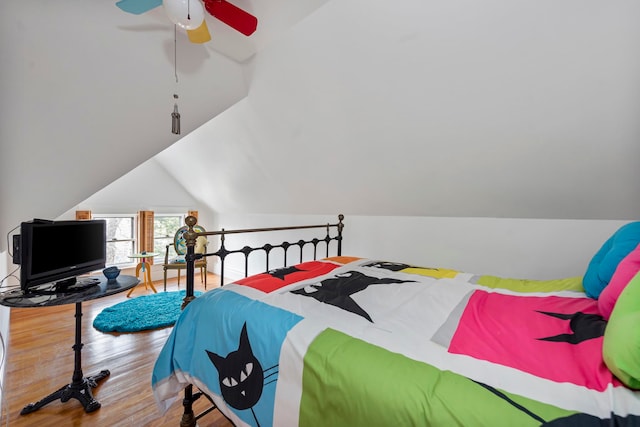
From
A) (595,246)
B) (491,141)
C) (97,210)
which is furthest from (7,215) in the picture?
(595,246)

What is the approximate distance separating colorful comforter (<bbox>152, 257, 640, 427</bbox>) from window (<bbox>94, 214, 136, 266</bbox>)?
Result: 3.92 meters

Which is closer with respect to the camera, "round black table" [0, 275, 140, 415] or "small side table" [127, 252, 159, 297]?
"round black table" [0, 275, 140, 415]

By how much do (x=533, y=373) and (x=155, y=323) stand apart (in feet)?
10.5

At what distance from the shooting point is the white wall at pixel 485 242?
2123mm

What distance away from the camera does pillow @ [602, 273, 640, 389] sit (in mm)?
648

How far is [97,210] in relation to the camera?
4121 mm

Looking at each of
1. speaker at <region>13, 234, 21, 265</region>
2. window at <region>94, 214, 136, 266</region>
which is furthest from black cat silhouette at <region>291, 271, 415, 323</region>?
window at <region>94, 214, 136, 266</region>

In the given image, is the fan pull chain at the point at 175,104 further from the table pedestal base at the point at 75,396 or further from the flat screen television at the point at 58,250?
the table pedestal base at the point at 75,396

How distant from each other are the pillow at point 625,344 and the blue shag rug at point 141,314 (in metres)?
3.27

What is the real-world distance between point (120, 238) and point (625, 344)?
17.7ft

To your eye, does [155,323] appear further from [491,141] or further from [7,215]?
[491,141]

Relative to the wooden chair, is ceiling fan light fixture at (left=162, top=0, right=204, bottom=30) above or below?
above

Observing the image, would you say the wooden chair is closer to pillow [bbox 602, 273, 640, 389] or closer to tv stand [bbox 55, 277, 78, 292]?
tv stand [bbox 55, 277, 78, 292]

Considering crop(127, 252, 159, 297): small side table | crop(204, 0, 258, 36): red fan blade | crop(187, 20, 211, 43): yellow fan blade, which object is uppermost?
crop(204, 0, 258, 36): red fan blade
